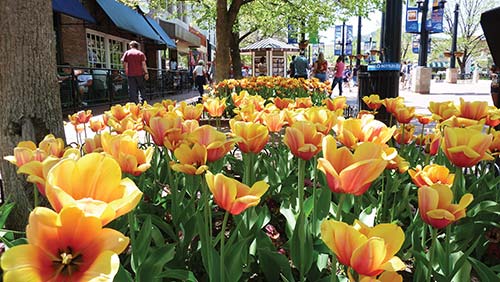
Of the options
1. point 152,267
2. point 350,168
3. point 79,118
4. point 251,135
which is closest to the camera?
point 350,168

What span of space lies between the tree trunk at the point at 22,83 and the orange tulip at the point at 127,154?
4.67 feet

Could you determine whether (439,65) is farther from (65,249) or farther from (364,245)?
(65,249)

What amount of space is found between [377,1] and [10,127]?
14384 mm

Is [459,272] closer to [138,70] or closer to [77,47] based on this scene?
[138,70]

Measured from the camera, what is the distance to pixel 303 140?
1413 mm

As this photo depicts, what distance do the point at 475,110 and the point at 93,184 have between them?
1.91m

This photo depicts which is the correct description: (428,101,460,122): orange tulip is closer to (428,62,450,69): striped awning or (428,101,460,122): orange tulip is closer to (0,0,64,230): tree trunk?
(0,0,64,230): tree trunk

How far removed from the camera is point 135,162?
1315 mm

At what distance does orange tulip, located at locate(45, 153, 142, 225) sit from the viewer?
802mm

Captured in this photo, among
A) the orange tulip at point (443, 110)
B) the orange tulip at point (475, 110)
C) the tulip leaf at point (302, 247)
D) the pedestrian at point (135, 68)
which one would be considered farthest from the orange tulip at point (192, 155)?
the pedestrian at point (135, 68)

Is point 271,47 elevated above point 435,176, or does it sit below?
above

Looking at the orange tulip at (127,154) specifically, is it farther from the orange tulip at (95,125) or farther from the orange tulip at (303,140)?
the orange tulip at (95,125)

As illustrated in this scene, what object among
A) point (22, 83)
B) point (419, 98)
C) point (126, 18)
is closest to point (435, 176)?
point (22, 83)

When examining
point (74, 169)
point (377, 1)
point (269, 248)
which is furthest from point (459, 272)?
point (377, 1)
